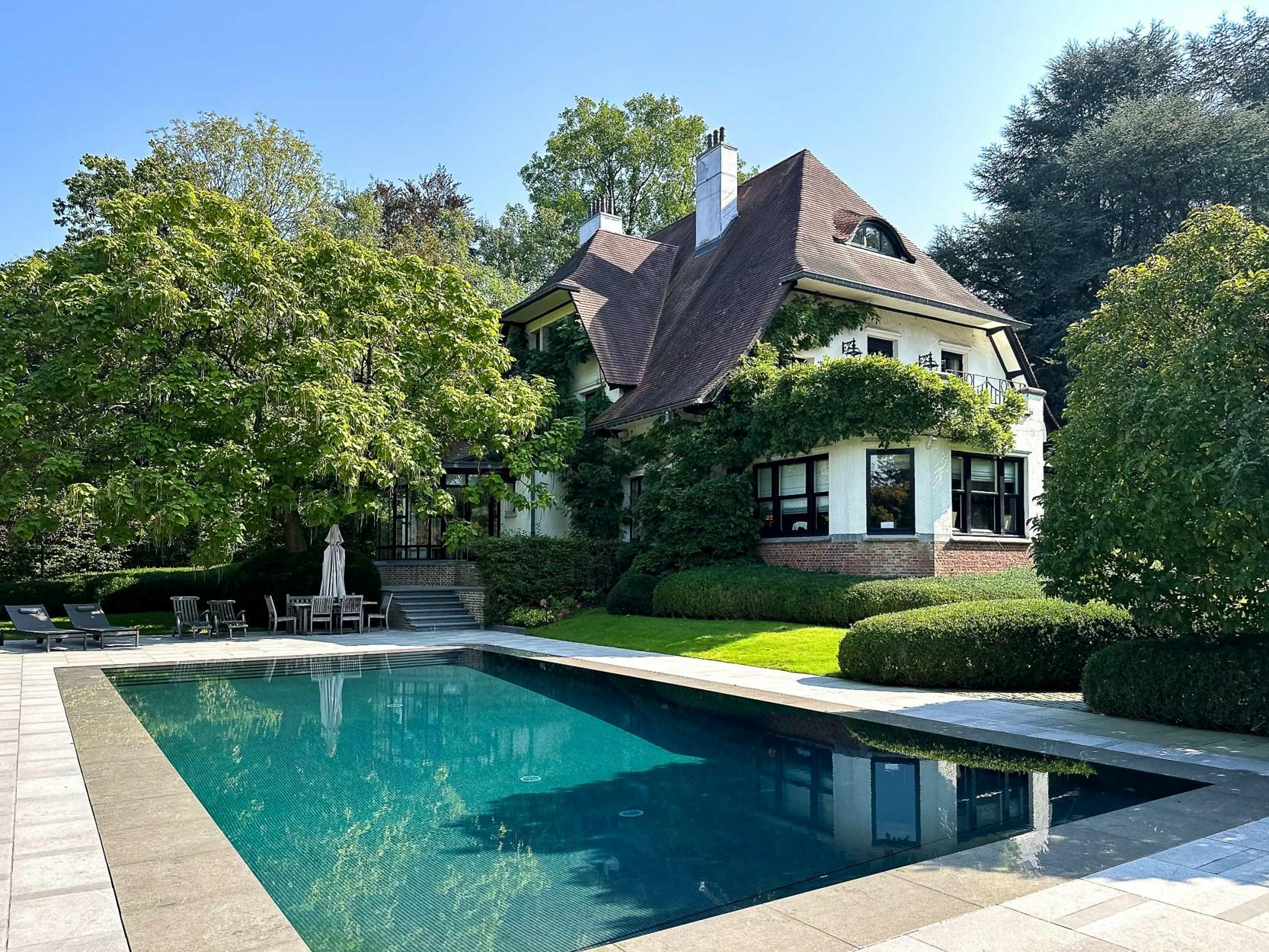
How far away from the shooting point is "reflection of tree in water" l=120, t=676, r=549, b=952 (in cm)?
464

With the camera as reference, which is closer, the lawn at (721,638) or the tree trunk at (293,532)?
the lawn at (721,638)

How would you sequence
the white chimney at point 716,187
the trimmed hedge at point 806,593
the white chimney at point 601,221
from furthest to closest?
the white chimney at point 601,221 → the white chimney at point 716,187 → the trimmed hedge at point 806,593

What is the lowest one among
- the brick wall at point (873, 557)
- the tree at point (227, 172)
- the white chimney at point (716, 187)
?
the brick wall at point (873, 557)

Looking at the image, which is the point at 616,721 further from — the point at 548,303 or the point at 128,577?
the point at 128,577

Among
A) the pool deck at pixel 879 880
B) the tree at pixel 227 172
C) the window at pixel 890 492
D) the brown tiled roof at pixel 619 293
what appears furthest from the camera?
the tree at pixel 227 172

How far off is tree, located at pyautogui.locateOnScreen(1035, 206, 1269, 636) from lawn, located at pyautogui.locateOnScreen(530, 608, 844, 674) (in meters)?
4.98

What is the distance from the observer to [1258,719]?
27.9 feet

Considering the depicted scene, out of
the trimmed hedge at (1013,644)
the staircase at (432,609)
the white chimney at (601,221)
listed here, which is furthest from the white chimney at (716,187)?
the trimmed hedge at (1013,644)

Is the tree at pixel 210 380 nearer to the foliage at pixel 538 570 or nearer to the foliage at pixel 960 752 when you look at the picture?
the foliage at pixel 538 570

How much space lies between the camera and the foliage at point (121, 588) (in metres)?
24.5

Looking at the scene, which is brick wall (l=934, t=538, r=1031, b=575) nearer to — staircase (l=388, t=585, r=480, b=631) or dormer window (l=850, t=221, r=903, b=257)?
dormer window (l=850, t=221, r=903, b=257)

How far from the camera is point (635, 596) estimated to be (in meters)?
20.6

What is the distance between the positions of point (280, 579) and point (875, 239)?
709 inches

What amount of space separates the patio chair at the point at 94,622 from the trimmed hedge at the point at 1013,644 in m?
14.7
